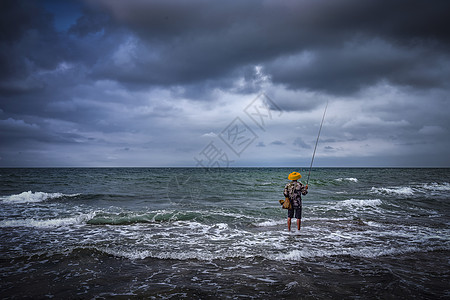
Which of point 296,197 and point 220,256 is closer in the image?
point 220,256

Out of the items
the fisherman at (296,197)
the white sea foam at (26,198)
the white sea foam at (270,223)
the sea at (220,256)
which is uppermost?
the fisherman at (296,197)

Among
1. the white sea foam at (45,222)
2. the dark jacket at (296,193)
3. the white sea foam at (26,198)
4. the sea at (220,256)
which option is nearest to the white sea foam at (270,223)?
the sea at (220,256)

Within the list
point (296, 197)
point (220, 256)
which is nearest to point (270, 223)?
point (296, 197)

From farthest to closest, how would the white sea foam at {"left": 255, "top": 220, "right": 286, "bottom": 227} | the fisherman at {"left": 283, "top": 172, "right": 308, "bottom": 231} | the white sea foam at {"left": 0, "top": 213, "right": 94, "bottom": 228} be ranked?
the white sea foam at {"left": 255, "top": 220, "right": 286, "bottom": 227} → the white sea foam at {"left": 0, "top": 213, "right": 94, "bottom": 228} → the fisherman at {"left": 283, "top": 172, "right": 308, "bottom": 231}

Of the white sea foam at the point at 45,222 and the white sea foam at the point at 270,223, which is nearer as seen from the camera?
the white sea foam at the point at 45,222

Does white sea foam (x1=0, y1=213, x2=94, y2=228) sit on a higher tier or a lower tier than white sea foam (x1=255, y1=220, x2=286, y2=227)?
lower

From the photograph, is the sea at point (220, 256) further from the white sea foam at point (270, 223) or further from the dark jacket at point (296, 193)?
the dark jacket at point (296, 193)

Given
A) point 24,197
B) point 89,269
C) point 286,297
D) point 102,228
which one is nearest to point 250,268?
point 286,297

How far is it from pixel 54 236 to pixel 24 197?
1056cm

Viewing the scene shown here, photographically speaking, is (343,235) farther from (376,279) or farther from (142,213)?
(142,213)

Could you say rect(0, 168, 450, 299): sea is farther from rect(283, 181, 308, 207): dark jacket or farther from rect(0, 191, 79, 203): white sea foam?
rect(0, 191, 79, 203): white sea foam

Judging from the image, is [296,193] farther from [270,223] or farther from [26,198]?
[26,198]

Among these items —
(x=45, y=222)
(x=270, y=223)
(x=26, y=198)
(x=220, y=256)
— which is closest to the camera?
(x=220, y=256)

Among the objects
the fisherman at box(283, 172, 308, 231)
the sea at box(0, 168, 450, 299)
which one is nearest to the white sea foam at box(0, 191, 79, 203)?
the sea at box(0, 168, 450, 299)
